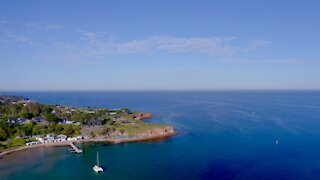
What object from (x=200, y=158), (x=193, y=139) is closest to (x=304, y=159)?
(x=200, y=158)

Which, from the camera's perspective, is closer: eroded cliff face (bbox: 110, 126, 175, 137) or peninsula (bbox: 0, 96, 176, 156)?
peninsula (bbox: 0, 96, 176, 156)

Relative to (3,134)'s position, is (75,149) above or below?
below

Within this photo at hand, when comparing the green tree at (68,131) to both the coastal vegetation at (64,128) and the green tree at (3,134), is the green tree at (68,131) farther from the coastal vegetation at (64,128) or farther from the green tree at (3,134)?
the green tree at (3,134)

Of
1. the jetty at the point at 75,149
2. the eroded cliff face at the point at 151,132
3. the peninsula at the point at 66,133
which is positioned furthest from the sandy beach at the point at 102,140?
the jetty at the point at 75,149

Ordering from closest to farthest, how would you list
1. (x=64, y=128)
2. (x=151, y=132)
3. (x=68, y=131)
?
(x=68, y=131) < (x=64, y=128) < (x=151, y=132)

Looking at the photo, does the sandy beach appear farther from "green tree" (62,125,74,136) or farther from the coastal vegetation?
"green tree" (62,125,74,136)

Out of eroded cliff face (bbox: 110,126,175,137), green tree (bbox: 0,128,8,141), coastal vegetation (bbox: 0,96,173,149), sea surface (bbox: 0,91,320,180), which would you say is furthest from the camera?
eroded cliff face (bbox: 110,126,175,137)

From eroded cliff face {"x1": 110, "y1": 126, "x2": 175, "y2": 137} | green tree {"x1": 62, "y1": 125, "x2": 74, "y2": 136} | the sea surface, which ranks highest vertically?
green tree {"x1": 62, "y1": 125, "x2": 74, "y2": 136}

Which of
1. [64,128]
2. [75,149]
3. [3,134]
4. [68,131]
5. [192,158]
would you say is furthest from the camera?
[64,128]

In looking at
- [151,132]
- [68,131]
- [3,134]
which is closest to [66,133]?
[68,131]

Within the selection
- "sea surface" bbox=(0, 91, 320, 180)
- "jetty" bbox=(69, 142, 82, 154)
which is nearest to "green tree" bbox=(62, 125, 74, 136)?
"jetty" bbox=(69, 142, 82, 154)

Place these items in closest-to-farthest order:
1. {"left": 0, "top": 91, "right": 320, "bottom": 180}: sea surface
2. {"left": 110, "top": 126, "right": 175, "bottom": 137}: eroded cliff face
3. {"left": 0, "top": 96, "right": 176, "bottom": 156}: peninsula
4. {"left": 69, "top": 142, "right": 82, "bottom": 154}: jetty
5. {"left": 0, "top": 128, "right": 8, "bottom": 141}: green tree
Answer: {"left": 0, "top": 91, "right": 320, "bottom": 180}: sea surface, {"left": 69, "top": 142, "right": 82, "bottom": 154}: jetty, {"left": 0, "top": 96, "right": 176, "bottom": 156}: peninsula, {"left": 0, "top": 128, "right": 8, "bottom": 141}: green tree, {"left": 110, "top": 126, "right": 175, "bottom": 137}: eroded cliff face

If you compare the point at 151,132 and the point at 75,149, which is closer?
the point at 75,149

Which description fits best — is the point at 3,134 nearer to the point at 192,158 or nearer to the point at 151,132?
the point at 151,132
